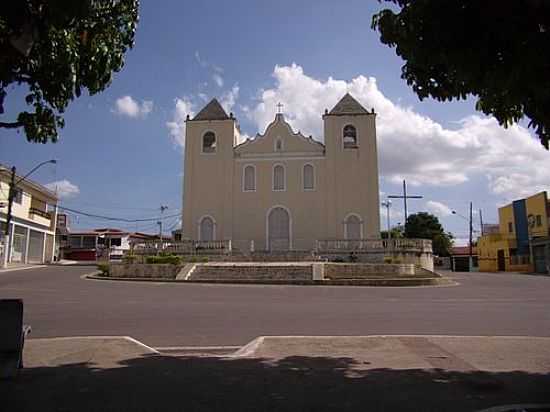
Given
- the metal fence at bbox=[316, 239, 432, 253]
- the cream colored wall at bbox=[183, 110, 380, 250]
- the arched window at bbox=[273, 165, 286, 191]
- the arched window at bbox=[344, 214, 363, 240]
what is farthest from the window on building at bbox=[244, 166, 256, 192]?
the metal fence at bbox=[316, 239, 432, 253]

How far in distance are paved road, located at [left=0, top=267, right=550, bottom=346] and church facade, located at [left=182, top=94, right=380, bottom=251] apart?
20.2 meters

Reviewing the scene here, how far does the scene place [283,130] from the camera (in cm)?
3978

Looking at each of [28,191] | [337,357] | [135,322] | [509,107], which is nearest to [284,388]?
[337,357]

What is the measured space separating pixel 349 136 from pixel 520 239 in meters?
23.1

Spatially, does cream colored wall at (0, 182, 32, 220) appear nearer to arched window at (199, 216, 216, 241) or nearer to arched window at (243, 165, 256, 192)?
arched window at (199, 216, 216, 241)

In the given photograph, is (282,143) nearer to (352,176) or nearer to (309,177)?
(309,177)

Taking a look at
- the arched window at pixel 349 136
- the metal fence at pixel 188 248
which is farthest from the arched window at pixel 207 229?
the arched window at pixel 349 136

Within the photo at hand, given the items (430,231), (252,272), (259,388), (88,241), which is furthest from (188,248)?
(430,231)

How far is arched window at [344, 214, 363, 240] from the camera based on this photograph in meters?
36.9

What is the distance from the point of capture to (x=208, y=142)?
1560 inches

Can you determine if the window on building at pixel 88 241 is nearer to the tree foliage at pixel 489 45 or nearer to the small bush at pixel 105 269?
the small bush at pixel 105 269

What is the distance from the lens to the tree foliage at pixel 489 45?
15.6ft

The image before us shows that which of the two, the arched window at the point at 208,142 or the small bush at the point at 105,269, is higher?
the arched window at the point at 208,142

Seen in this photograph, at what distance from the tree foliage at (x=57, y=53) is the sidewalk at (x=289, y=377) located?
3055mm
